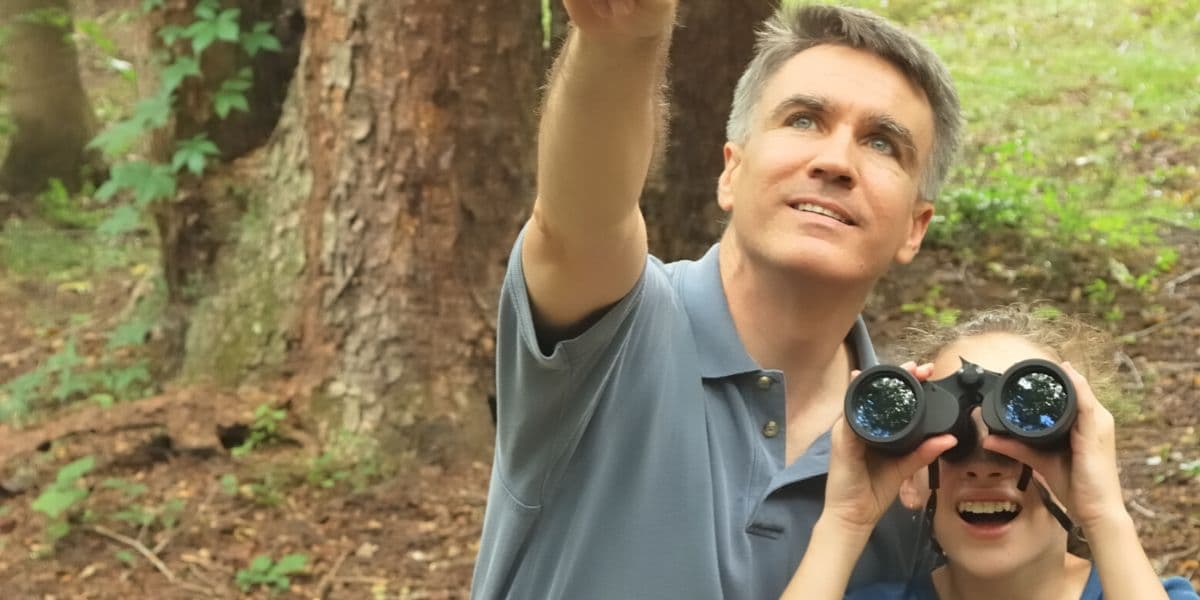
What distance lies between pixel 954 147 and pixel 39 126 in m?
7.31

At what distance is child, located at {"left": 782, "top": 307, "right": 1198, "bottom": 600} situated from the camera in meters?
1.74

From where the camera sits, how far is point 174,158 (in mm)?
4652

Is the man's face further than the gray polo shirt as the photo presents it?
Yes

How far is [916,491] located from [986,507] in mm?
125

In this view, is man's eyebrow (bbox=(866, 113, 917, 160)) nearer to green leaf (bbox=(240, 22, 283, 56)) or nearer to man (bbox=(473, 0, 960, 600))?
man (bbox=(473, 0, 960, 600))

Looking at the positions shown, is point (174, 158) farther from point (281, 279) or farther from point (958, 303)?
point (958, 303)

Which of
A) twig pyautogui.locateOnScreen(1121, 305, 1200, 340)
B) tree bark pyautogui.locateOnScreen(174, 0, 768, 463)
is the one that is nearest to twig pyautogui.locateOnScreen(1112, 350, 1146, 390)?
twig pyautogui.locateOnScreen(1121, 305, 1200, 340)

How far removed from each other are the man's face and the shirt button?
0.27 metres

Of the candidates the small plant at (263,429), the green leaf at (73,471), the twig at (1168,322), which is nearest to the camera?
the green leaf at (73,471)

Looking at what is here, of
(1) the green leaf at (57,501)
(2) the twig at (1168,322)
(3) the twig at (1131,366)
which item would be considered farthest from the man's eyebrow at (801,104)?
(2) the twig at (1168,322)

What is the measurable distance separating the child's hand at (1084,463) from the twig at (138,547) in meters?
3.03

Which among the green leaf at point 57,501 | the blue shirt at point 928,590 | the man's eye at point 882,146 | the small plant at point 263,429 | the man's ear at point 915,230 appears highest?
the man's eye at point 882,146

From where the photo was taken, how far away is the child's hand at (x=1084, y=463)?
5.69ft

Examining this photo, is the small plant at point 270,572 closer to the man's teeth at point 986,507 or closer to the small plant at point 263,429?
the small plant at point 263,429
